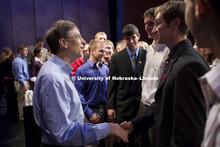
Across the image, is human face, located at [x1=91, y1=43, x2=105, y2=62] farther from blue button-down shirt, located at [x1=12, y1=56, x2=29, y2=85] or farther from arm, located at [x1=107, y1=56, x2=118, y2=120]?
blue button-down shirt, located at [x1=12, y1=56, x2=29, y2=85]

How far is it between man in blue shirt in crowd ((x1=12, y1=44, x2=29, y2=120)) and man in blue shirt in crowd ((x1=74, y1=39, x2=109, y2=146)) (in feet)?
9.20

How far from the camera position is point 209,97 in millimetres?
673

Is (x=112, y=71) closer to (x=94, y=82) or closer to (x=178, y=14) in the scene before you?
(x=94, y=82)

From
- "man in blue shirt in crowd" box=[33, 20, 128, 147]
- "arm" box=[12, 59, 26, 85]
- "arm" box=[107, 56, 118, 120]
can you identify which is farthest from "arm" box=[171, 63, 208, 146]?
"arm" box=[12, 59, 26, 85]

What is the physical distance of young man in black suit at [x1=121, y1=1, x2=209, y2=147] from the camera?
0.99 m

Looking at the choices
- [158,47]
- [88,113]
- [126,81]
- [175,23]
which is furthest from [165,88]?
[88,113]

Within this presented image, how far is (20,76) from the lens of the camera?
15.7 ft

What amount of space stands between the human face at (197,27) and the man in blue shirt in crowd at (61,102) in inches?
34.7

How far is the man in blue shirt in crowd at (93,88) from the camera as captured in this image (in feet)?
8.41

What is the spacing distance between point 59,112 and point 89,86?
1.43 m

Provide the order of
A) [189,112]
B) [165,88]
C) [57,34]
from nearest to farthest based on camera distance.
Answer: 1. [189,112]
2. [165,88]
3. [57,34]

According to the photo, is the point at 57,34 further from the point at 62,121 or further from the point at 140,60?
the point at 140,60

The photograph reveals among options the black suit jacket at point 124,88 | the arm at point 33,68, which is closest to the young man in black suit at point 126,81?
the black suit jacket at point 124,88

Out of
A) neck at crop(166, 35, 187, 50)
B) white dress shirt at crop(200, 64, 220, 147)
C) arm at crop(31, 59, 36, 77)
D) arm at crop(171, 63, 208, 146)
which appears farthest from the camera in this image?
arm at crop(31, 59, 36, 77)
